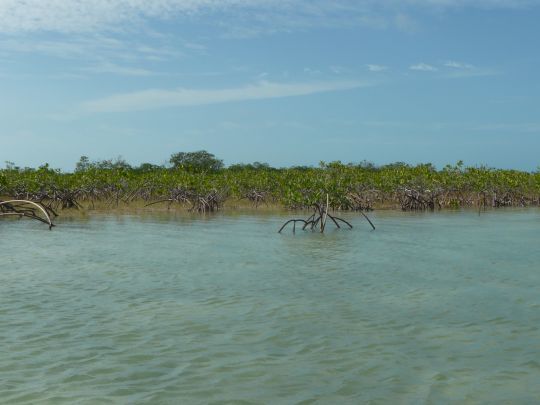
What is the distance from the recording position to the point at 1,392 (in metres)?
3.58

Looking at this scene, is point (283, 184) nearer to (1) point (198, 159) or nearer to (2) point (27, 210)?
(2) point (27, 210)

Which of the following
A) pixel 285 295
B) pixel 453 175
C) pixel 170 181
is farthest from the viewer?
pixel 453 175

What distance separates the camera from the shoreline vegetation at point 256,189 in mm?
18812

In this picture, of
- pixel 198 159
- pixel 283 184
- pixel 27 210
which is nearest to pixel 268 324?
pixel 27 210

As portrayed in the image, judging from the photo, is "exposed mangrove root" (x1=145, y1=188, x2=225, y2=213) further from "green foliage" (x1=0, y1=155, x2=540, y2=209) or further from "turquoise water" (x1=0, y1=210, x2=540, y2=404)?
"turquoise water" (x1=0, y1=210, x2=540, y2=404)

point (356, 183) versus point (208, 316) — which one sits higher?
Answer: point (356, 183)

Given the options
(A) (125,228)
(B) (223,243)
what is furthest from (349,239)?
(A) (125,228)

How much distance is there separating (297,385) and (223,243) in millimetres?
7192

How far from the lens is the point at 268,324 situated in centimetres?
517

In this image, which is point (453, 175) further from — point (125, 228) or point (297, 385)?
point (297, 385)

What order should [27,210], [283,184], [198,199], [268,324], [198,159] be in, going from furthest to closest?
[198,159] < [283,184] < [198,199] < [27,210] < [268,324]

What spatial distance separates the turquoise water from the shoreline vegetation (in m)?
8.92

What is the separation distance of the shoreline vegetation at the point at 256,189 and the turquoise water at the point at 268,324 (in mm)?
8922

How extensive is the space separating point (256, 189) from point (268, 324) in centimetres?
1668
